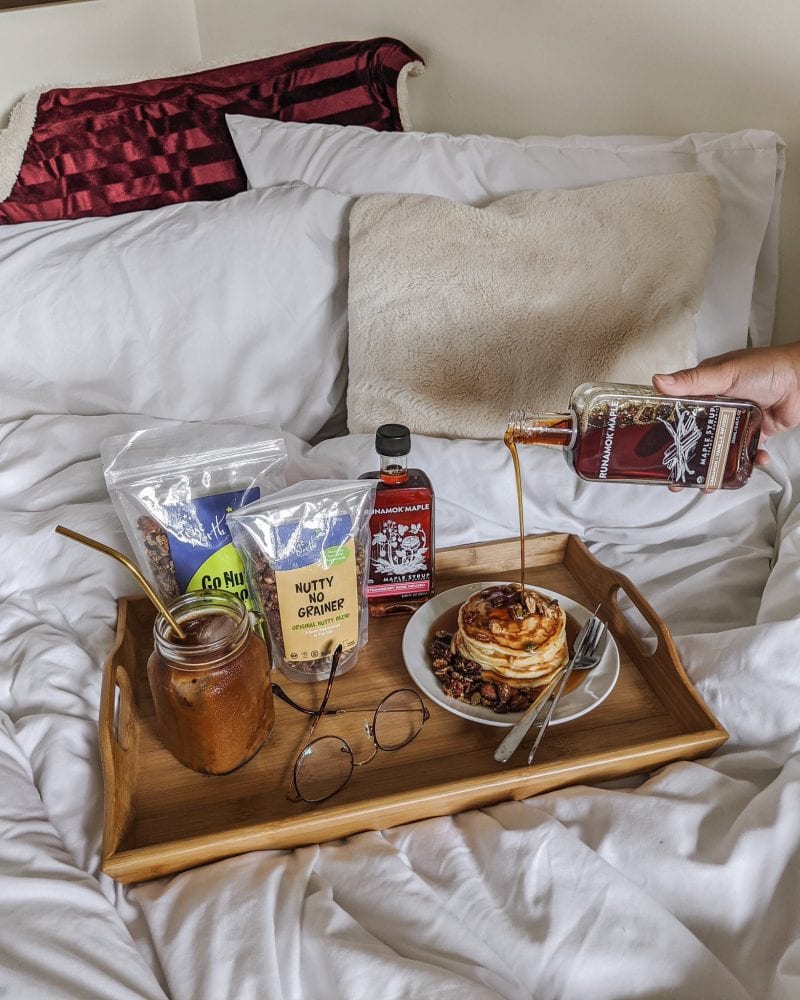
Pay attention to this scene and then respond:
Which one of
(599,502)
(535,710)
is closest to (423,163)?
(599,502)

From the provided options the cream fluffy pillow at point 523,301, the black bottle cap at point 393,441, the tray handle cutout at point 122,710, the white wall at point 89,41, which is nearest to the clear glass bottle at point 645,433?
the black bottle cap at point 393,441

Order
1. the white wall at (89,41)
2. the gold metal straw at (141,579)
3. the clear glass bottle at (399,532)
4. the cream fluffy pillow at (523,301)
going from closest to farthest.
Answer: the gold metal straw at (141,579), the clear glass bottle at (399,532), the cream fluffy pillow at (523,301), the white wall at (89,41)

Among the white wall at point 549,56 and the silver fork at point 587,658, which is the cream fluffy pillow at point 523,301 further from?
the silver fork at point 587,658

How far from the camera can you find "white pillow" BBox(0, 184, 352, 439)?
125 cm

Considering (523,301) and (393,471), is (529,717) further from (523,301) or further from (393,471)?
(523,301)

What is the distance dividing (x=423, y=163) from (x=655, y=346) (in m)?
0.50

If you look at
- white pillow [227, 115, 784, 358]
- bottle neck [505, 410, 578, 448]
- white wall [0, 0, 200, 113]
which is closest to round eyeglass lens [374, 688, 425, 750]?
bottle neck [505, 410, 578, 448]

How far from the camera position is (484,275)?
1208mm

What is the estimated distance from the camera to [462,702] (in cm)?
89

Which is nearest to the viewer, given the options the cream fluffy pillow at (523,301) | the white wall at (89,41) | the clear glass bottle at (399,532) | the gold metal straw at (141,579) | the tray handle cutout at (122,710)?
the gold metal straw at (141,579)

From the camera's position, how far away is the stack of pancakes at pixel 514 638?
2.85 feet

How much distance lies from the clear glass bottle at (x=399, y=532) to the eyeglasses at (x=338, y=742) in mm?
124

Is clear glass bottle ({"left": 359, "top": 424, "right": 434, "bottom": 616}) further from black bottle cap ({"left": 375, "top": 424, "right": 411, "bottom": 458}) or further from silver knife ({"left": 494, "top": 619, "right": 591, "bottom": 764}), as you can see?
silver knife ({"left": 494, "top": 619, "right": 591, "bottom": 764})

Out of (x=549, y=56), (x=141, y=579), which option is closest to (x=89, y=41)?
(x=549, y=56)
